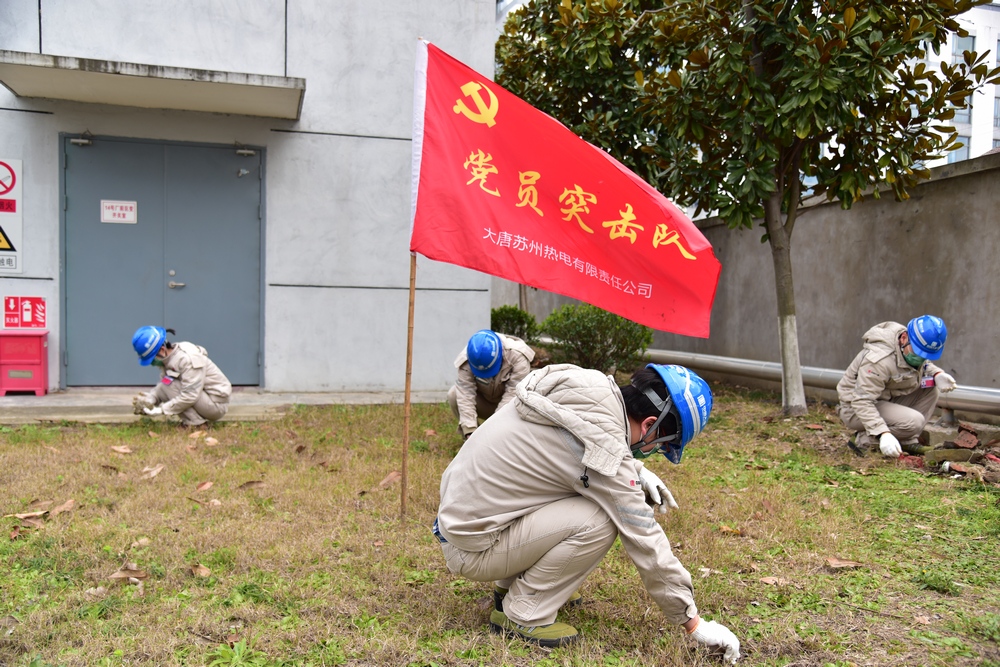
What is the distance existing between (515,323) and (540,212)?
8529 millimetres

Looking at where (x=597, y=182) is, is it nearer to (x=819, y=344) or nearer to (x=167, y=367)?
(x=167, y=367)

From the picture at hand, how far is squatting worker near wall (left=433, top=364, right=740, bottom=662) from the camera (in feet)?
9.59

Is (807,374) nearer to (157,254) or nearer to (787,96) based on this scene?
(787,96)

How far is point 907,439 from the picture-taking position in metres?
6.73

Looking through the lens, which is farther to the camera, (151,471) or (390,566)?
Answer: (151,471)

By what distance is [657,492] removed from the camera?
3.38 m

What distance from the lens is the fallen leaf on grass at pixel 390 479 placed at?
18.2 feet

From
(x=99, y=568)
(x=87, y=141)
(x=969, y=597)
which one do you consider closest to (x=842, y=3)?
(x=969, y=597)

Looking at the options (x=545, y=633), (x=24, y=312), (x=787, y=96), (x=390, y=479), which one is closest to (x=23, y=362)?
(x=24, y=312)

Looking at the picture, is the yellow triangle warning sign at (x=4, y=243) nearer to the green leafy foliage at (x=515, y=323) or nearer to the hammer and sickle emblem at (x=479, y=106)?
the hammer and sickle emblem at (x=479, y=106)

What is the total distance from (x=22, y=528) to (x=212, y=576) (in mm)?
1391

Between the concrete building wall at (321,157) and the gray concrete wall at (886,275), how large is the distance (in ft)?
13.0

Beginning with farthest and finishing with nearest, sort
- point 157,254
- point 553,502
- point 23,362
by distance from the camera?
point 157,254, point 23,362, point 553,502

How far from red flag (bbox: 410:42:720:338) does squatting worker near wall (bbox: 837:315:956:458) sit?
274 centimetres
